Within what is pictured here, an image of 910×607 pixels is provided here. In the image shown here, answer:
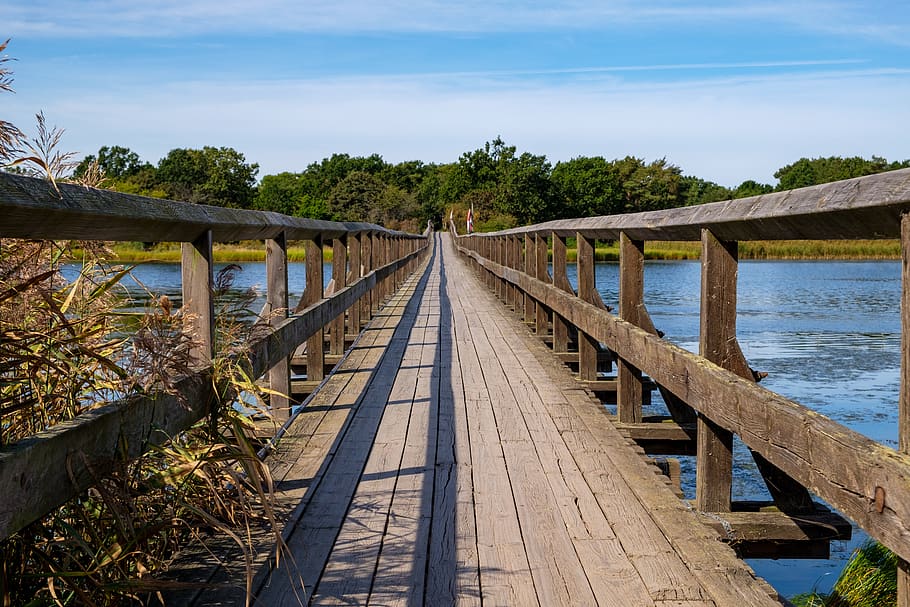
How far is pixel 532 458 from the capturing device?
3.91 meters

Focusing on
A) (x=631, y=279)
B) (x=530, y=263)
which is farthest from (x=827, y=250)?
(x=631, y=279)

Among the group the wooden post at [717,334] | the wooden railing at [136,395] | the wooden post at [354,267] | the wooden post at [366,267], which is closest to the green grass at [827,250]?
the wooden post at [366,267]

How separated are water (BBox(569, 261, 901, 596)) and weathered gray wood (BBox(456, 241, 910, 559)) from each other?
303 centimetres

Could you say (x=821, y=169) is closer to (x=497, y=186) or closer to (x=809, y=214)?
(x=497, y=186)

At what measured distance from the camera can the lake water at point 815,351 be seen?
6137mm

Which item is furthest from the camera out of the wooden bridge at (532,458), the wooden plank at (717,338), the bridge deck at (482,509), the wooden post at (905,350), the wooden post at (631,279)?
the wooden post at (631,279)

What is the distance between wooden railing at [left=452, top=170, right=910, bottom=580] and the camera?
5.81ft

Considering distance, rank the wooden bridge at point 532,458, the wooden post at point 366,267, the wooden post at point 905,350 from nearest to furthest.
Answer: the wooden post at point 905,350
the wooden bridge at point 532,458
the wooden post at point 366,267

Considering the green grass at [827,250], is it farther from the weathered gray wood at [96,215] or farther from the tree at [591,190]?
the tree at [591,190]

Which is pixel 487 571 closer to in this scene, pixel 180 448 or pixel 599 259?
pixel 180 448

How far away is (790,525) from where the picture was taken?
3.15 m

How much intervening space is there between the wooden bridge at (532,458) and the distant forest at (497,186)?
3121 inches

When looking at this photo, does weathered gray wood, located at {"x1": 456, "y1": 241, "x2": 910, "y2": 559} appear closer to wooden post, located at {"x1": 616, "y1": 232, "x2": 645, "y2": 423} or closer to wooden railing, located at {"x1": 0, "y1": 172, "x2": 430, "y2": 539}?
wooden post, located at {"x1": 616, "y1": 232, "x2": 645, "y2": 423}

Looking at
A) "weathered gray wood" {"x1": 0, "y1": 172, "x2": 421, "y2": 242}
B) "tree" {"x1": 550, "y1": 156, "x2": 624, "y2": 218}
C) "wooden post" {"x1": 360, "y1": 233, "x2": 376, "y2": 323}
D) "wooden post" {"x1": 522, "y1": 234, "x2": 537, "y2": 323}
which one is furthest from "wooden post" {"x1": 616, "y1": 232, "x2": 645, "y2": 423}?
"tree" {"x1": 550, "y1": 156, "x2": 624, "y2": 218}
